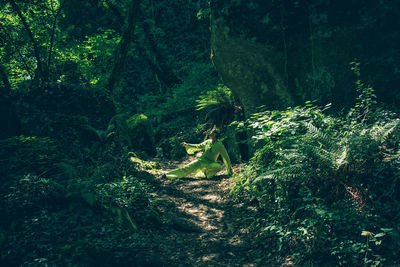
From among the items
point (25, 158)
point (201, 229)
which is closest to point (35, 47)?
point (25, 158)

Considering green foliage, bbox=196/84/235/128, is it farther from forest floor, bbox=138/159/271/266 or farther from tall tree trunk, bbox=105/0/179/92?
tall tree trunk, bbox=105/0/179/92

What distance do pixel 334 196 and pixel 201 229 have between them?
210 cm

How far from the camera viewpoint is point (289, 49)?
640 centimetres

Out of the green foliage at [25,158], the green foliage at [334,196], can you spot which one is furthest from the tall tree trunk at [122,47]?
the green foliage at [334,196]

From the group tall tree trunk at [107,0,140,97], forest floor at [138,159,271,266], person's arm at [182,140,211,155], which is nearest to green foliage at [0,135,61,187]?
forest floor at [138,159,271,266]

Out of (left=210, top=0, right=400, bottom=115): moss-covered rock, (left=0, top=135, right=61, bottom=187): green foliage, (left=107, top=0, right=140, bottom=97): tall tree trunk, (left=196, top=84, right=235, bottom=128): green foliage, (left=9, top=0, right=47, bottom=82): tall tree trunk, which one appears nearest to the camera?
(left=0, top=135, right=61, bottom=187): green foliage

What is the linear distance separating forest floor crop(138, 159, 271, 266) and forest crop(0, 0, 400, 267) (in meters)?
0.03

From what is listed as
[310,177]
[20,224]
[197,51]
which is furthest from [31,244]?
[197,51]

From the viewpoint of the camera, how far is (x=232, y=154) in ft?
27.5

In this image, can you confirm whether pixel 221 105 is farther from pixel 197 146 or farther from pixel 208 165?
pixel 208 165

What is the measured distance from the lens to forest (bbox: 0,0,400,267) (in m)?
3.53

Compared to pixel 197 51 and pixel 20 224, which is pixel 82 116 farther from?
pixel 197 51

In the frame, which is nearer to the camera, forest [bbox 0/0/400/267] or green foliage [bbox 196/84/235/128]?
forest [bbox 0/0/400/267]

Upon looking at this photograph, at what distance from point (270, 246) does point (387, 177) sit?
1.73 m
